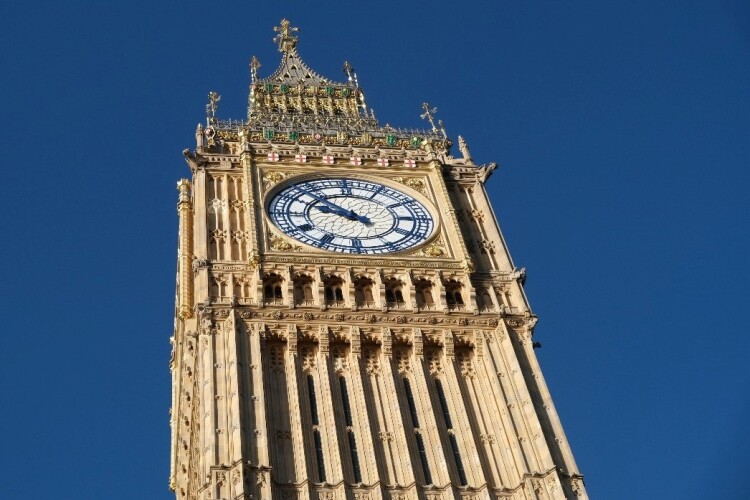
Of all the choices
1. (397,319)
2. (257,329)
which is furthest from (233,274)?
(397,319)

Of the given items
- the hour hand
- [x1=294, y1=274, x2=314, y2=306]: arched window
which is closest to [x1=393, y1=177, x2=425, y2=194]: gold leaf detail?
the hour hand

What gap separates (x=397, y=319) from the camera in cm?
3834

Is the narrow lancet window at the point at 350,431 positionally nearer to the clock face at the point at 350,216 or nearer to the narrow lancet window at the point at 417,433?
the narrow lancet window at the point at 417,433

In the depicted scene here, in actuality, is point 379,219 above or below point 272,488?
above

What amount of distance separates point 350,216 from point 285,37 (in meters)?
18.9

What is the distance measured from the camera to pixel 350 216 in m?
42.8

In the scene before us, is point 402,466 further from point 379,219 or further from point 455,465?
point 379,219

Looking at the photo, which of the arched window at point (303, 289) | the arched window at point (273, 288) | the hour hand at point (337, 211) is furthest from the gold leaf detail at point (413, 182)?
the arched window at point (273, 288)

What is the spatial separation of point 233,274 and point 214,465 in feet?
27.1

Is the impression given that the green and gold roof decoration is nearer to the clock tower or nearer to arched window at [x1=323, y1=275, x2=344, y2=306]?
the clock tower

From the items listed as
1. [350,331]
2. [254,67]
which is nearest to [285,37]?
[254,67]

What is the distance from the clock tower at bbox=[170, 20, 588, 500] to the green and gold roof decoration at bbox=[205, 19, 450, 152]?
0.19 metres

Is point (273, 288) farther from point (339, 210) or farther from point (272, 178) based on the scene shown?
point (272, 178)

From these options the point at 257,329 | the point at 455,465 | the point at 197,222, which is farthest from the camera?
the point at 197,222
